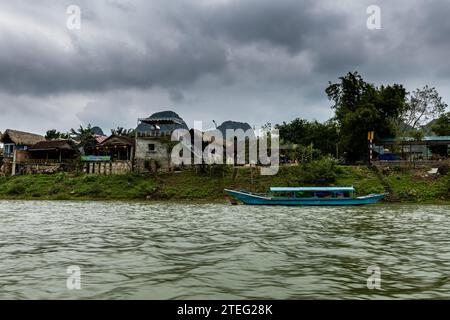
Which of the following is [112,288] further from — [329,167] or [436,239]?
[329,167]

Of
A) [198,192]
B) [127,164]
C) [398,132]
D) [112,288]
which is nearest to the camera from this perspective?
[112,288]

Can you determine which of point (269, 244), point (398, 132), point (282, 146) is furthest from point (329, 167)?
point (269, 244)

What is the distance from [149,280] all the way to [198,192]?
1196 inches

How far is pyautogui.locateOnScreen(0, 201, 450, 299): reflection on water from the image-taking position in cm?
596

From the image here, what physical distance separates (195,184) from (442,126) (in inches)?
1578

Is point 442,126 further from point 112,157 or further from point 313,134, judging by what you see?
point 112,157

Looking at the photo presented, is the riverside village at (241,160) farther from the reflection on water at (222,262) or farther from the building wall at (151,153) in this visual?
the reflection on water at (222,262)

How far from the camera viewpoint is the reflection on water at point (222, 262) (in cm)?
596

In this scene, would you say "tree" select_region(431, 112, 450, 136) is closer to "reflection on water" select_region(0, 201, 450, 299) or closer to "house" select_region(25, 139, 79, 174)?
"reflection on water" select_region(0, 201, 450, 299)

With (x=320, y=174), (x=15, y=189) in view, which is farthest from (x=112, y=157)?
(x=320, y=174)

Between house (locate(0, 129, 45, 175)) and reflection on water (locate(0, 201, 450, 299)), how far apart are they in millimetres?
41357

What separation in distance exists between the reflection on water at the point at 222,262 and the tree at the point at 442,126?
48839 mm

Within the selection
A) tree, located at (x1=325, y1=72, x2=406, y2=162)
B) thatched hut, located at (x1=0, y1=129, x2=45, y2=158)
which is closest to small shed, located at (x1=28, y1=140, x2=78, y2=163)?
thatched hut, located at (x1=0, y1=129, x2=45, y2=158)
